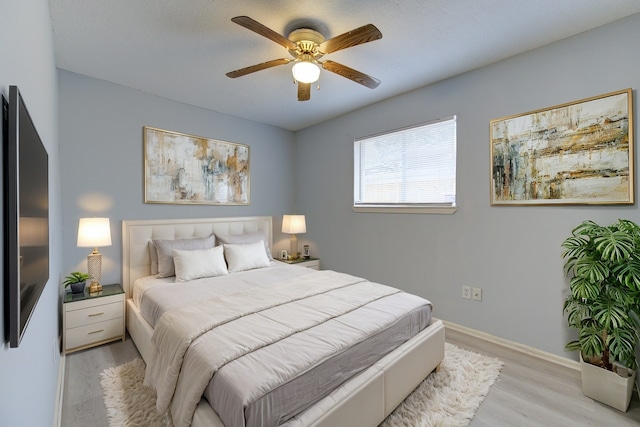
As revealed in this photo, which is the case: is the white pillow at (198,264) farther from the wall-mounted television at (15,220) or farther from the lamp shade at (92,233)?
the wall-mounted television at (15,220)

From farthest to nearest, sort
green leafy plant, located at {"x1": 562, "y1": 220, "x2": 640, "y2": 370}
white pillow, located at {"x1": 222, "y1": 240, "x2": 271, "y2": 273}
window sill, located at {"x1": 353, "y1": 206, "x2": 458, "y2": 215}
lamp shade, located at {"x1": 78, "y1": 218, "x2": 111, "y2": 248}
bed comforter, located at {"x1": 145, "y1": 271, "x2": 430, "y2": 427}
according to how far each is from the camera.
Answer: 1. white pillow, located at {"x1": 222, "y1": 240, "x2": 271, "y2": 273}
2. window sill, located at {"x1": 353, "y1": 206, "x2": 458, "y2": 215}
3. lamp shade, located at {"x1": 78, "y1": 218, "x2": 111, "y2": 248}
4. green leafy plant, located at {"x1": 562, "y1": 220, "x2": 640, "y2": 370}
5. bed comforter, located at {"x1": 145, "y1": 271, "x2": 430, "y2": 427}

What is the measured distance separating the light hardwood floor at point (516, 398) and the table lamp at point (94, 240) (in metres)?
0.65

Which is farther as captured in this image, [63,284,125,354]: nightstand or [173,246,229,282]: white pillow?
[173,246,229,282]: white pillow

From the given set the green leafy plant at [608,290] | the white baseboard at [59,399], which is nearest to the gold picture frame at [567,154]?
the green leafy plant at [608,290]

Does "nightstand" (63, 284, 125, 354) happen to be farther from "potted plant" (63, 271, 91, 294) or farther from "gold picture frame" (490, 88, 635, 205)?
"gold picture frame" (490, 88, 635, 205)

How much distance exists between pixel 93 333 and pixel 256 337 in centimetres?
200

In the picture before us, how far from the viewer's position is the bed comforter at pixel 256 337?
1.27 meters

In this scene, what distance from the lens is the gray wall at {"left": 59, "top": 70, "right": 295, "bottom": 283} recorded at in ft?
9.15

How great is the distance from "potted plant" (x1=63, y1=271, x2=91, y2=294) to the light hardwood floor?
549 mm

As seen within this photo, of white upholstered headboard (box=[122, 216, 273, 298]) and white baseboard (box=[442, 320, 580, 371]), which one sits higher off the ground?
white upholstered headboard (box=[122, 216, 273, 298])

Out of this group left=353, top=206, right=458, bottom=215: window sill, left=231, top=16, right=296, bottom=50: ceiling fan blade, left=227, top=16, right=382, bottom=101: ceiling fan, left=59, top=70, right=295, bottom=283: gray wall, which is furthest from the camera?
left=353, top=206, right=458, bottom=215: window sill

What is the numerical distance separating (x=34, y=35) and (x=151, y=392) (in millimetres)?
2105

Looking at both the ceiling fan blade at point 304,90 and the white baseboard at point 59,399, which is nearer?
the white baseboard at point 59,399

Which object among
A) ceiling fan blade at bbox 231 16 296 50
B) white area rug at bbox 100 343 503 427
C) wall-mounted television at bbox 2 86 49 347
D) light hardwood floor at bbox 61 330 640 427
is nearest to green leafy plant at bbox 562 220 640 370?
light hardwood floor at bbox 61 330 640 427
